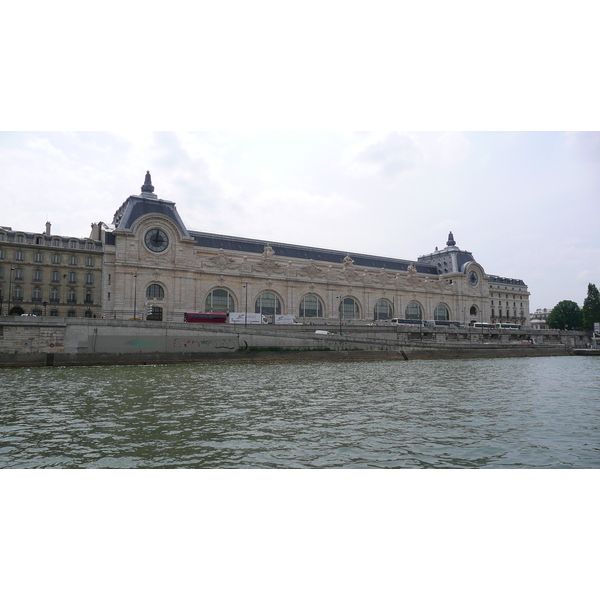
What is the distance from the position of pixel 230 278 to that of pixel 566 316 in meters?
85.7

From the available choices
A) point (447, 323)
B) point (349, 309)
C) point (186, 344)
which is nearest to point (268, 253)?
point (349, 309)

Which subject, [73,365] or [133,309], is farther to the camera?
[133,309]

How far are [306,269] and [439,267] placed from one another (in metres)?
37.7

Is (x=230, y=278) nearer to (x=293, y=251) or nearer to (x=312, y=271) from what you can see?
(x=312, y=271)

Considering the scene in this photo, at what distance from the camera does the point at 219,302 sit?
2488 inches

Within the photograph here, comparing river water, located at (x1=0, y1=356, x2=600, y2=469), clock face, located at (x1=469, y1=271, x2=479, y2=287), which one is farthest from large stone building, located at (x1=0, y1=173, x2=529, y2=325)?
river water, located at (x1=0, y1=356, x2=600, y2=469)

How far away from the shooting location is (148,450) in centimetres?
1167

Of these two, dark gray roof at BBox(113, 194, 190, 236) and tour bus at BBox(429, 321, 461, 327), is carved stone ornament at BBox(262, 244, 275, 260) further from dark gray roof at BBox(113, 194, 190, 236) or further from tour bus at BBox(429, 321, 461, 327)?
tour bus at BBox(429, 321, 461, 327)

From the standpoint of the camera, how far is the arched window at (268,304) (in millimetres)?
65812

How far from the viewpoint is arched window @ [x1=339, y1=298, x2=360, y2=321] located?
7412 cm

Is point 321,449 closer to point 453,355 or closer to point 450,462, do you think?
point 450,462

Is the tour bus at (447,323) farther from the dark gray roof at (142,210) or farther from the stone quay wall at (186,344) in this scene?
the dark gray roof at (142,210)

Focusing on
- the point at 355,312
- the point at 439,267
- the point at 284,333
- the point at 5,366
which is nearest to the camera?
the point at 5,366

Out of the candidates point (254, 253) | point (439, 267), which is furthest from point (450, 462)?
point (439, 267)
